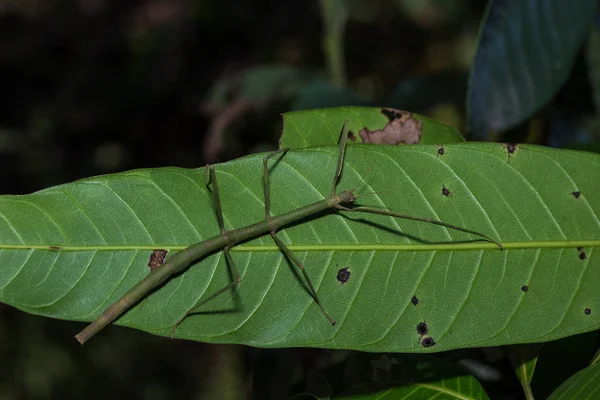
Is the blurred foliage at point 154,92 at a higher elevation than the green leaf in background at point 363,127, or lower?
lower

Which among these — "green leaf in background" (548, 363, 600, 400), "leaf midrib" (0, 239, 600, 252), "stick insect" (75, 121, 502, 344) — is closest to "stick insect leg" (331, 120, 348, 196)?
"stick insect" (75, 121, 502, 344)

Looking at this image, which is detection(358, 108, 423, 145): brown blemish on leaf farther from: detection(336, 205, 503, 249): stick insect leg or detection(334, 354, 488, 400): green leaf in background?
detection(334, 354, 488, 400): green leaf in background

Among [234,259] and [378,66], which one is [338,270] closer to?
[234,259]

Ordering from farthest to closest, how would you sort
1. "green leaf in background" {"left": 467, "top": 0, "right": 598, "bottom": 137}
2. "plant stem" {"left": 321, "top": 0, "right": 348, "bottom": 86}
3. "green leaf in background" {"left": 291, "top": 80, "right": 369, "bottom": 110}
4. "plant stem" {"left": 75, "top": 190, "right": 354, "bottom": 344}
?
"plant stem" {"left": 321, "top": 0, "right": 348, "bottom": 86}, "green leaf in background" {"left": 291, "top": 80, "right": 369, "bottom": 110}, "green leaf in background" {"left": 467, "top": 0, "right": 598, "bottom": 137}, "plant stem" {"left": 75, "top": 190, "right": 354, "bottom": 344}

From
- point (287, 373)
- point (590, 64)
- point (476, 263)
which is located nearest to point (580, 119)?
point (590, 64)

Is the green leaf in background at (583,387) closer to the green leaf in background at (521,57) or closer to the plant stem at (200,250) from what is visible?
the plant stem at (200,250)

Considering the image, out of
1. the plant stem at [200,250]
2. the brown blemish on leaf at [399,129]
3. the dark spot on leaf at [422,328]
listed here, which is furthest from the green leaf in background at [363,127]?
the dark spot on leaf at [422,328]

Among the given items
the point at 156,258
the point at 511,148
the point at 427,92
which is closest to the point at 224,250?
the point at 156,258
